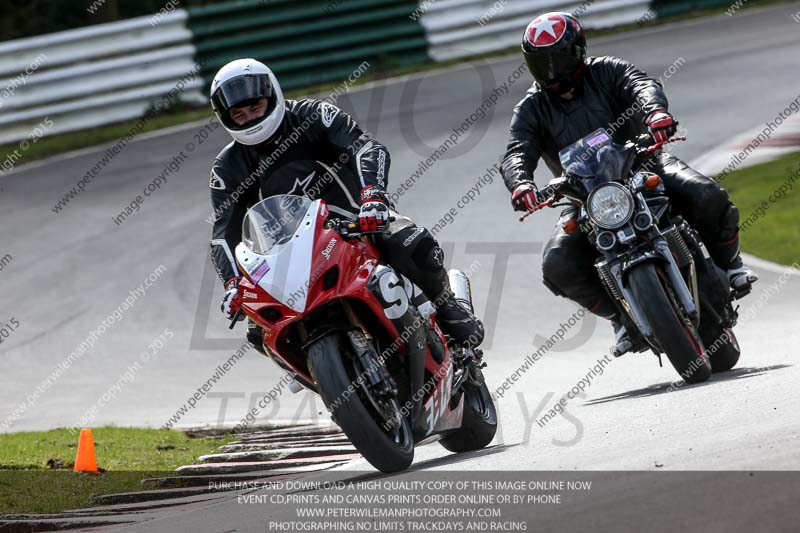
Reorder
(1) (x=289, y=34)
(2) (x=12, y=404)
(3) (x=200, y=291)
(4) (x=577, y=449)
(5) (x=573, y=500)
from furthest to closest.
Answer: (1) (x=289, y=34)
(3) (x=200, y=291)
(2) (x=12, y=404)
(4) (x=577, y=449)
(5) (x=573, y=500)

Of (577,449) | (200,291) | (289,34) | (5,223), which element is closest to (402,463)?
(577,449)

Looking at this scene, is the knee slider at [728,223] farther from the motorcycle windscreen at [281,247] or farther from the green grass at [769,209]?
the green grass at [769,209]

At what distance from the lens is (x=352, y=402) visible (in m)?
5.50

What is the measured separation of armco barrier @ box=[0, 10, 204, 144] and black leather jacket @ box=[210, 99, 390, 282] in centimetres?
1157

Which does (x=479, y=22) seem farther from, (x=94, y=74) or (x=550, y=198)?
(x=550, y=198)

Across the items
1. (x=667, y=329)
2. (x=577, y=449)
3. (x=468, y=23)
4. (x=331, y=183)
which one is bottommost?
(x=468, y=23)

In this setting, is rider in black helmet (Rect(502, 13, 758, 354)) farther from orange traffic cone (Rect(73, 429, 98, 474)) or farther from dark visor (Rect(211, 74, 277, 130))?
orange traffic cone (Rect(73, 429, 98, 474))

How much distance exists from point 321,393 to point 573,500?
1.65 m

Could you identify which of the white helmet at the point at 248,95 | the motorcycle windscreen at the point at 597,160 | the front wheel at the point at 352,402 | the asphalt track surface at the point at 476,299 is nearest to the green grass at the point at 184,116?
the asphalt track surface at the point at 476,299

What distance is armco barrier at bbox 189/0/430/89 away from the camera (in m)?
19.2

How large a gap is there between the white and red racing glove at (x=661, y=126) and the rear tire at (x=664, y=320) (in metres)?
0.79

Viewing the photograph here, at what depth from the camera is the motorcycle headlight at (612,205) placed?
272 inches

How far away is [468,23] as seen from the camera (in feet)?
65.5

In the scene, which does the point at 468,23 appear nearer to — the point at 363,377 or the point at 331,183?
the point at 331,183
